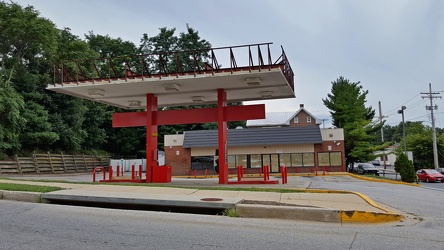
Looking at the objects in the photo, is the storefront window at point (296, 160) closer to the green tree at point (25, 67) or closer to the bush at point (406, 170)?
the bush at point (406, 170)

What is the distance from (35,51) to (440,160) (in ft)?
176

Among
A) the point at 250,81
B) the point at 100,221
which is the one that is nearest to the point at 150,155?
the point at 250,81

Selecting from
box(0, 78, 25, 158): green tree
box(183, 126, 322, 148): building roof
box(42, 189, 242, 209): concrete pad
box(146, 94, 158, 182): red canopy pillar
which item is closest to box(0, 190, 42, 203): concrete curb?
box(42, 189, 242, 209): concrete pad

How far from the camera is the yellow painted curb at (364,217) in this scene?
25.7ft

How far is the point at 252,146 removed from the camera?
3941 centimetres

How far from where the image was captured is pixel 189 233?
661 centimetres

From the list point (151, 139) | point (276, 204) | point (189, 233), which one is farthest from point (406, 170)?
point (189, 233)

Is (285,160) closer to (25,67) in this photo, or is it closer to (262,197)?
(25,67)

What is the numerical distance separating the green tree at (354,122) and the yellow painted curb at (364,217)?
1556 inches

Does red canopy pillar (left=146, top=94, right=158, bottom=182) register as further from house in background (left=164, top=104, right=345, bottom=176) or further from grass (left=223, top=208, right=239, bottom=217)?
house in background (left=164, top=104, right=345, bottom=176)

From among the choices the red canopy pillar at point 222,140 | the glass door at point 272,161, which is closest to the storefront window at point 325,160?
the glass door at point 272,161

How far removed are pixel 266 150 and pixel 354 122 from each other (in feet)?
48.2

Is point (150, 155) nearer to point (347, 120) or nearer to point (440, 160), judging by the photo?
point (347, 120)

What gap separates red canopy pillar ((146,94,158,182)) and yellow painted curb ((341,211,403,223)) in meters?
13.2
